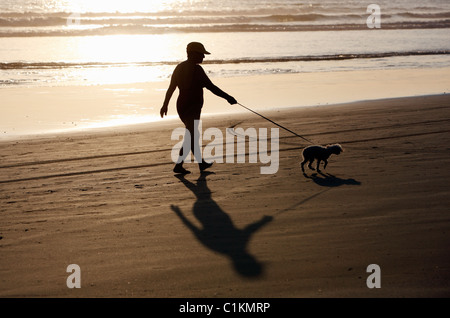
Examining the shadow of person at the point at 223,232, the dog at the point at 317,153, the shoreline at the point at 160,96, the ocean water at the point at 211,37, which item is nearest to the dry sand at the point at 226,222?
the shadow of person at the point at 223,232

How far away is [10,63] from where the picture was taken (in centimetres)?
2439

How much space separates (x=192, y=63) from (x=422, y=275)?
4785mm

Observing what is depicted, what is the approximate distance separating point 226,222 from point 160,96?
1054 cm

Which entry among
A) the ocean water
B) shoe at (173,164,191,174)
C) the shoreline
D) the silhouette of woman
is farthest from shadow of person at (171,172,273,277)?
the ocean water

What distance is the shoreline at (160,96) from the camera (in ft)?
45.4

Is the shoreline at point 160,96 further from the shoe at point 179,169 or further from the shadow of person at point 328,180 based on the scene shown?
the shadow of person at point 328,180

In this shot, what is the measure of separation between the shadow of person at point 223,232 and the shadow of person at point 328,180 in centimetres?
144

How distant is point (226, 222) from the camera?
277 inches

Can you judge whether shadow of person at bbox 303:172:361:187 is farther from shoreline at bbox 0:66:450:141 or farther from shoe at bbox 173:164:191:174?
shoreline at bbox 0:66:450:141

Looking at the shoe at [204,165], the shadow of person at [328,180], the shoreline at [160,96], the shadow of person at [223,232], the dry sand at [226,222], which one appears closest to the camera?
the dry sand at [226,222]

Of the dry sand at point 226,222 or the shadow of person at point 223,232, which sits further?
the shadow of person at point 223,232

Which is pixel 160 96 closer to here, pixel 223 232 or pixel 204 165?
pixel 204 165

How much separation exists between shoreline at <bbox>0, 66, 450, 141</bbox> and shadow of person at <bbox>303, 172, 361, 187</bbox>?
535cm
